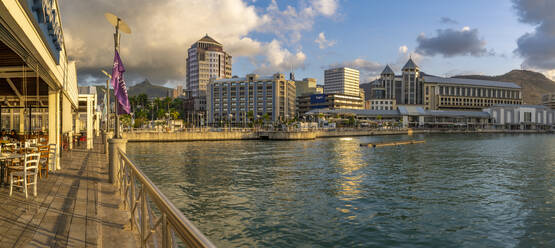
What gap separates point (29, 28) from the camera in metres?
7.55

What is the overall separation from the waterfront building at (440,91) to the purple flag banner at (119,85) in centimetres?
18651

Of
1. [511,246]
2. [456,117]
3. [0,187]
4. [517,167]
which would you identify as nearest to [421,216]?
[511,246]

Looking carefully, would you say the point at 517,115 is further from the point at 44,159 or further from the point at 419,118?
the point at 44,159

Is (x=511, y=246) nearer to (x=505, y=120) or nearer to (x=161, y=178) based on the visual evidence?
(x=161, y=178)

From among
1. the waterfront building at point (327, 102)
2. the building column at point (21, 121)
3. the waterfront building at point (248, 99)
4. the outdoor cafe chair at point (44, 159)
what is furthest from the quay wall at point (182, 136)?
the waterfront building at point (327, 102)

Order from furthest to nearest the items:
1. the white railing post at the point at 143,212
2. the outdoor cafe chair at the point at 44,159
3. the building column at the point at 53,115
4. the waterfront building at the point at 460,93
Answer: the waterfront building at the point at 460,93 → the building column at the point at 53,115 → the outdoor cafe chair at the point at 44,159 → the white railing post at the point at 143,212

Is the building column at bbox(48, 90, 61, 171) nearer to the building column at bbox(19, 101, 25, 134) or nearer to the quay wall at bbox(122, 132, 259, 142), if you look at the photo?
the building column at bbox(19, 101, 25, 134)

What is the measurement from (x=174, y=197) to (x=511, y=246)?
529 inches

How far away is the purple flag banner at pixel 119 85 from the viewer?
35.5ft

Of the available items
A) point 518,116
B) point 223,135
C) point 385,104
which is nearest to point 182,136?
point 223,135

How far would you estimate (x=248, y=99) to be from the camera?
161875 mm

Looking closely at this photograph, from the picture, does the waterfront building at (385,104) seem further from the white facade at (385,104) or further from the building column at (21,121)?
the building column at (21,121)

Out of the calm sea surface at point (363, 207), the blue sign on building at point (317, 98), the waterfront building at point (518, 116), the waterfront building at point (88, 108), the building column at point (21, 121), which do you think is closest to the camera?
the calm sea surface at point (363, 207)

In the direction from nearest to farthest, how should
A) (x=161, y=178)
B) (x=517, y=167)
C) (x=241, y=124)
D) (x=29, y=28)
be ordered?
(x=29, y=28)
(x=161, y=178)
(x=517, y=167)
(x=241, y=124)
